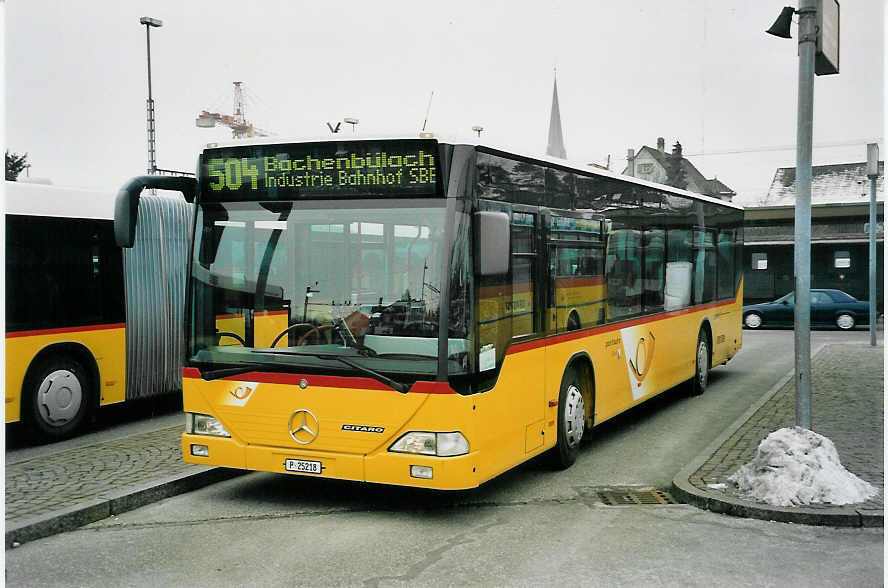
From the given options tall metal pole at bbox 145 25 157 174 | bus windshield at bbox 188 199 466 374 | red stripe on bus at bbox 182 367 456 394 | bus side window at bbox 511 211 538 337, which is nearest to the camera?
red stripe on bus at bbox 182 367 456 394

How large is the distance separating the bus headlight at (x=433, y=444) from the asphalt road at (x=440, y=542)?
594mm

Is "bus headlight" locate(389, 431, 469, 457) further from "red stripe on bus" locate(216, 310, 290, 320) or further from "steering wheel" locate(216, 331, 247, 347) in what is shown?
"steering wheel" locate(216, 331, 247, 347)

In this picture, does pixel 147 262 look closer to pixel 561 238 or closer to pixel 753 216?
pixel 561 238

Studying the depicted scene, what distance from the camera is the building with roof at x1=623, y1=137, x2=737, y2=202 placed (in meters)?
74.6

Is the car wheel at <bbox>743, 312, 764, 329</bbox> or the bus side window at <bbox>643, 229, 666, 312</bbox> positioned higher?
the bus side window at <bbox>643, 229, 666, 312</bbox>

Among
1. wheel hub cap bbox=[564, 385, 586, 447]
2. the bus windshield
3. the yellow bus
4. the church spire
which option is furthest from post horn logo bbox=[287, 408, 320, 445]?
the church spire

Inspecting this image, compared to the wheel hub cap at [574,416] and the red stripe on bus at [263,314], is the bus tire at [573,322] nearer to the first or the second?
the wheel hub cap at [574,416]

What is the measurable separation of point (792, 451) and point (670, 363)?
518 cm

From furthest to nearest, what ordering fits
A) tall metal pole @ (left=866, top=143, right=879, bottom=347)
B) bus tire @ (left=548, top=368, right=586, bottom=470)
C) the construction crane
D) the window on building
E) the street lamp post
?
the construction crane < the window on building < the street lamp post < tall metal pole @ (left=866, top=143, right=879, bottom=347) < bus tire @ (left=548, top=368, right=586, bottom=470)

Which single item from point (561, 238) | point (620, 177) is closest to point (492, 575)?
point (561, 238)

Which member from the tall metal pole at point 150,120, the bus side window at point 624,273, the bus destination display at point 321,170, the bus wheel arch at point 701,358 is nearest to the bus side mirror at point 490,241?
the bus destination display at point 321,170

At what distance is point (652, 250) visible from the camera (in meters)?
12.0

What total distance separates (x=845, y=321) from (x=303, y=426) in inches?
1116

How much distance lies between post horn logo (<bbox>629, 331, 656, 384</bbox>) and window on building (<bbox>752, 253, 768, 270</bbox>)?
36.5 m
